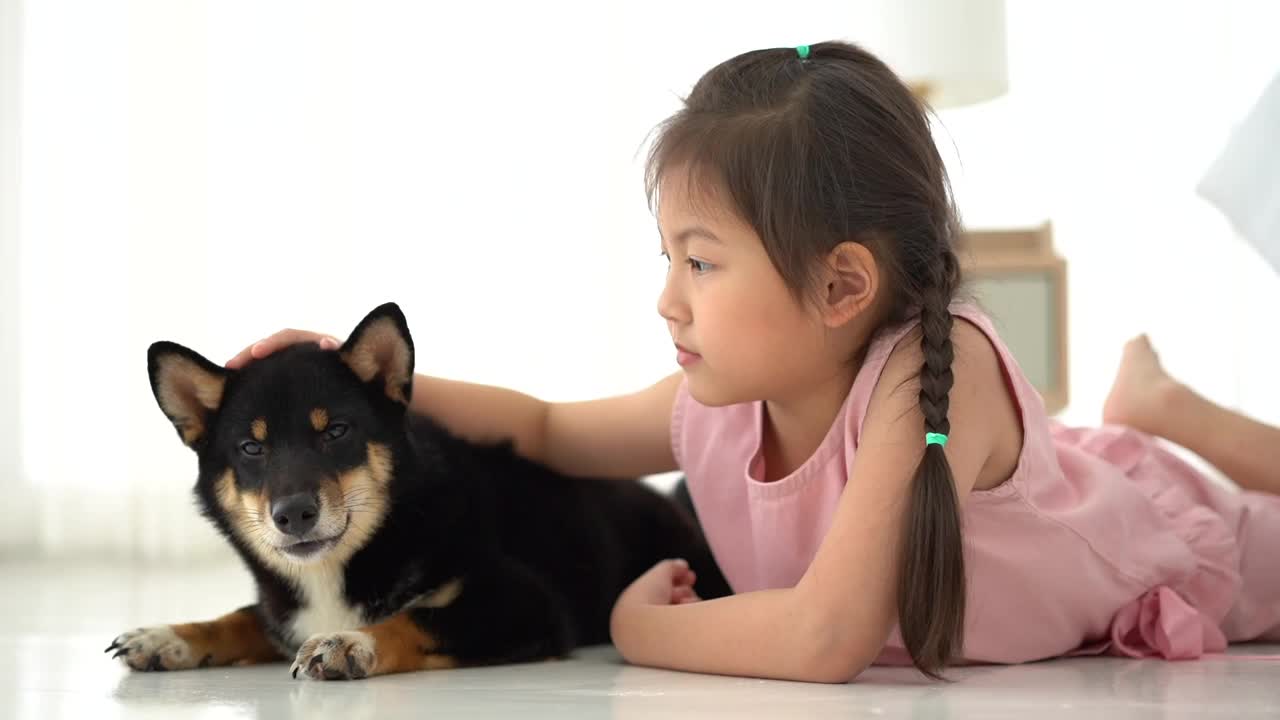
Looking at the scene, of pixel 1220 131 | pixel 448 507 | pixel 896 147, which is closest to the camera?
pixel 896 147

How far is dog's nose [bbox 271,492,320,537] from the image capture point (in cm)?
151

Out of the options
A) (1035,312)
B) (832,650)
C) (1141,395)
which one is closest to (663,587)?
(832,650)

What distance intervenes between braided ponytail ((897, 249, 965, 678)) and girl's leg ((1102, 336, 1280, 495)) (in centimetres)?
81

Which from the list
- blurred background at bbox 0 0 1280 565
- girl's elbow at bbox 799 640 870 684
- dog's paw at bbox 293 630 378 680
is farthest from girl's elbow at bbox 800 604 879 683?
blurred background at bbox 0 0 1280 565

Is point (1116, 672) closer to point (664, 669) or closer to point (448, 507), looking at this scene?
point (664, 669)

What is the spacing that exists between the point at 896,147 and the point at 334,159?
2.40m

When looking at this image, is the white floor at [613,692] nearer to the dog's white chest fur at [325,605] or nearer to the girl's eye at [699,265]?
the dog's white chest fur at [325,605]

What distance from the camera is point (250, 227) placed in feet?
12.0

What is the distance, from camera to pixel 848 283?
1560 mm

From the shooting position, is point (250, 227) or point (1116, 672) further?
point (250, 227)

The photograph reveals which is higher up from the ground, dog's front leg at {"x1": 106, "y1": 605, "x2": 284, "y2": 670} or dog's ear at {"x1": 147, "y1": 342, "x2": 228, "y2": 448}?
dog's ear at {"x1": 147, "y1": 342, "x2": 228, "y2": 448}

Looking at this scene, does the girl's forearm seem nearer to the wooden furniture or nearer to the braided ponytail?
the braided ponytail

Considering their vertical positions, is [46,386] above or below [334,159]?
below

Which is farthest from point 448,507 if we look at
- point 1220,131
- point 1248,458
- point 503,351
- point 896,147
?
point 1220,131
